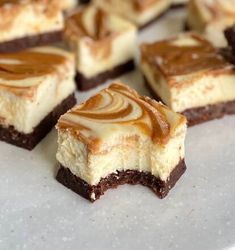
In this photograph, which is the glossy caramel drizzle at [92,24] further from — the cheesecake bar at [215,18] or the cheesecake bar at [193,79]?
the cheesecake bar at [215,18]

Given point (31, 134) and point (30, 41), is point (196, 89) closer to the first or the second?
point (31, 134)

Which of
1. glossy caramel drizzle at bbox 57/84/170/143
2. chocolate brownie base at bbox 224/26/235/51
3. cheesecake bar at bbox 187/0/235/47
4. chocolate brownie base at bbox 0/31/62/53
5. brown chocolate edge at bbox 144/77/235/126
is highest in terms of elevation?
chocolate brownie base at bbox 0/31/62/53

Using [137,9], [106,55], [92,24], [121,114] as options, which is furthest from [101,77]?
[121,114]

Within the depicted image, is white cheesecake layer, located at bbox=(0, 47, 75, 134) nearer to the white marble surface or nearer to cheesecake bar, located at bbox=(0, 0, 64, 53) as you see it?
the white marble surface

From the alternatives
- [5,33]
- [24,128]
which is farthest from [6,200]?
[5,33]

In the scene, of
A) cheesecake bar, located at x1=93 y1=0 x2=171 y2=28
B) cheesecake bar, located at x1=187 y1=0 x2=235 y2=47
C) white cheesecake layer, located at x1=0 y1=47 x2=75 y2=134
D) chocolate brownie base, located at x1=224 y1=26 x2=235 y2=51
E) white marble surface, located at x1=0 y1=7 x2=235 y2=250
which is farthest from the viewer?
cheesecake bar, located at x1=93 y1=0 x2=171 y2=28

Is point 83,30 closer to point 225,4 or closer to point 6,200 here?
point 225,4

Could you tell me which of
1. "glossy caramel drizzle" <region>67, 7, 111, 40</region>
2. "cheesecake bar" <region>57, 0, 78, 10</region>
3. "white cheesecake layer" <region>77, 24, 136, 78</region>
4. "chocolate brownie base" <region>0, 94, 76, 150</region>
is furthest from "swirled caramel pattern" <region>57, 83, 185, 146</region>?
"cheesecake bar" <region>57, 0, 78, 10</region>
